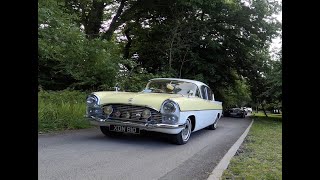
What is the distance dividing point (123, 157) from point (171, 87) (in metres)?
3.37

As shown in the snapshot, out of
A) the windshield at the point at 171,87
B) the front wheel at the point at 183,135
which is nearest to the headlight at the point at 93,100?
the windshield at the point at 171,87

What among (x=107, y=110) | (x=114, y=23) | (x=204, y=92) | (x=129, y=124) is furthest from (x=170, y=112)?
(x=114, y=23)

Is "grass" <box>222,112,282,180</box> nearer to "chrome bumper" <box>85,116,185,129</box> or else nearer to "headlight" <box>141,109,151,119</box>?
"chrome bumper" <box>85,116,185,129</box>

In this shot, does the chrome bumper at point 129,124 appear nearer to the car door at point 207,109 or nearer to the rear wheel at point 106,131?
the rear wheel at point 106,131

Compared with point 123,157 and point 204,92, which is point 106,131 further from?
point 204,92

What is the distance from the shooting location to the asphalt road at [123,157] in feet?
15.0

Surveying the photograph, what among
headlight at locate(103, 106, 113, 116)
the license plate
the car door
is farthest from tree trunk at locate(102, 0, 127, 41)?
the license plate

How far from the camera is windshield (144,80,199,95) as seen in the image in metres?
8.68

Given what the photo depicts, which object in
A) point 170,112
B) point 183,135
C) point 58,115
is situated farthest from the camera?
point 58,115

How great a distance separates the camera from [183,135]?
762 cm

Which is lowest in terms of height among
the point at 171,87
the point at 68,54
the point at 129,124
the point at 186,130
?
the point at 186,130

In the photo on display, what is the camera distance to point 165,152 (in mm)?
6434

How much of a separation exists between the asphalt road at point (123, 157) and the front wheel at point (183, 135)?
0.13 m
